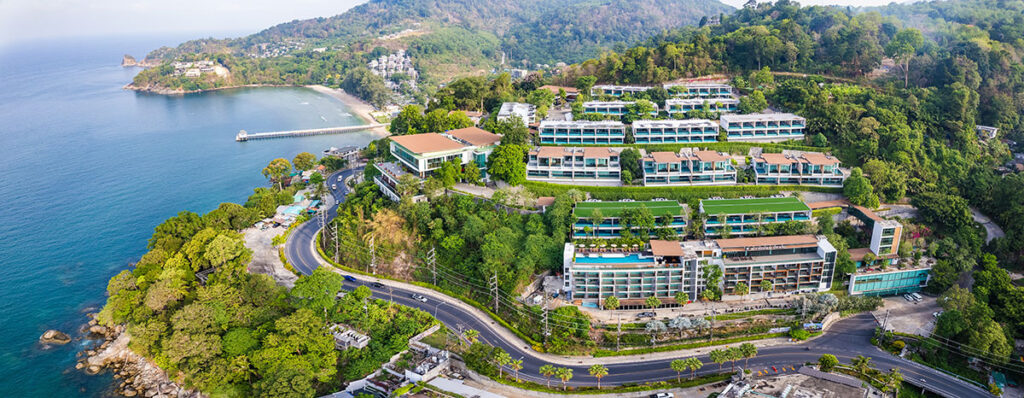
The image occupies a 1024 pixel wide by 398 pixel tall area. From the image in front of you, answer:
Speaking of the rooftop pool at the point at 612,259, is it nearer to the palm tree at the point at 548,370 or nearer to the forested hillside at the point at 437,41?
the palm tree at the point at 548,370

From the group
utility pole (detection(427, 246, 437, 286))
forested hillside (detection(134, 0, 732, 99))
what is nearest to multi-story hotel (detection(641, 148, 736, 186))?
utility pole (detection(427, 246, 437, 286))

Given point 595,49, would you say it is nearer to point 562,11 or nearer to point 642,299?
point 562,11

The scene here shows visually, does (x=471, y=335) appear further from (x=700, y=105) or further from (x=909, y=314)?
(x=700, y=105)

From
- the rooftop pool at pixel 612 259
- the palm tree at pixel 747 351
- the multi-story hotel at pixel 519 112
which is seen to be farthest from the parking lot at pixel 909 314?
the multi-story hotel at pixel 519 112

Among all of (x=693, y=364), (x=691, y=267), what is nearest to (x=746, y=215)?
(x=691, y=267)

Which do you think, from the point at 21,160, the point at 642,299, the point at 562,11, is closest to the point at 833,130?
the point at 642,299

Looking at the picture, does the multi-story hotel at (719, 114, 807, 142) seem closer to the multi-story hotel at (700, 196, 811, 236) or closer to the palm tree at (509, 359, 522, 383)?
the multi-story hotel at (700, 196, 811, 236)
